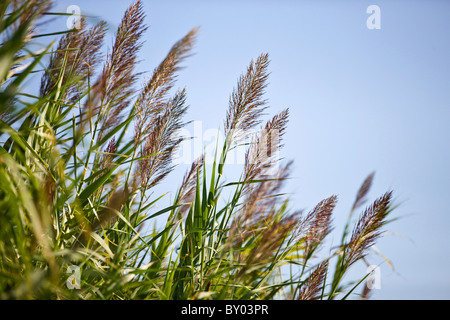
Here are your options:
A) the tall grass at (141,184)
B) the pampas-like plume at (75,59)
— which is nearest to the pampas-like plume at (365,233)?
the tall grass at (141,184)

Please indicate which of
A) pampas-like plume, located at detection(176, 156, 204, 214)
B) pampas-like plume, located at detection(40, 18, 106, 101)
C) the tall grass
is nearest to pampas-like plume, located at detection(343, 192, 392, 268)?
the tall grass

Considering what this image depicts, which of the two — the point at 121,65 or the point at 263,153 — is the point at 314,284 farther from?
the point at 121,65

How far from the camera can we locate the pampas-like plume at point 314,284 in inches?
53.1

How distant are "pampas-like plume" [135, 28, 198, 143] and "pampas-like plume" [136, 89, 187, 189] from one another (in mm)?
34

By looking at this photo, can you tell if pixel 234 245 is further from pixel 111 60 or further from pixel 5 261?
pixel 111 60

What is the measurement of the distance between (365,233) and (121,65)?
1111 mm

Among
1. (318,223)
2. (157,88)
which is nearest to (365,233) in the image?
(318,223)

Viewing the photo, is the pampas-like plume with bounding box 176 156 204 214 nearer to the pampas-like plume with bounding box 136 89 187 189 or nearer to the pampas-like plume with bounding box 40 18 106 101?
the pampas-like plume with bounding box 136 89 187 189

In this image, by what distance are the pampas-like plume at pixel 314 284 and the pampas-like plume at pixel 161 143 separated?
72cm

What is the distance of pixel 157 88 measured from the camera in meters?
1.77

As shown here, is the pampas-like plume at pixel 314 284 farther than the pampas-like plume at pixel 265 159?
No

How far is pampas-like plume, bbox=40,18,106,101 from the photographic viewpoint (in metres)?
1.62

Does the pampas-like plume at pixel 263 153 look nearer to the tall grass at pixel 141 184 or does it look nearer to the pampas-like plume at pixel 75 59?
the tall grass at pixel 141 184
